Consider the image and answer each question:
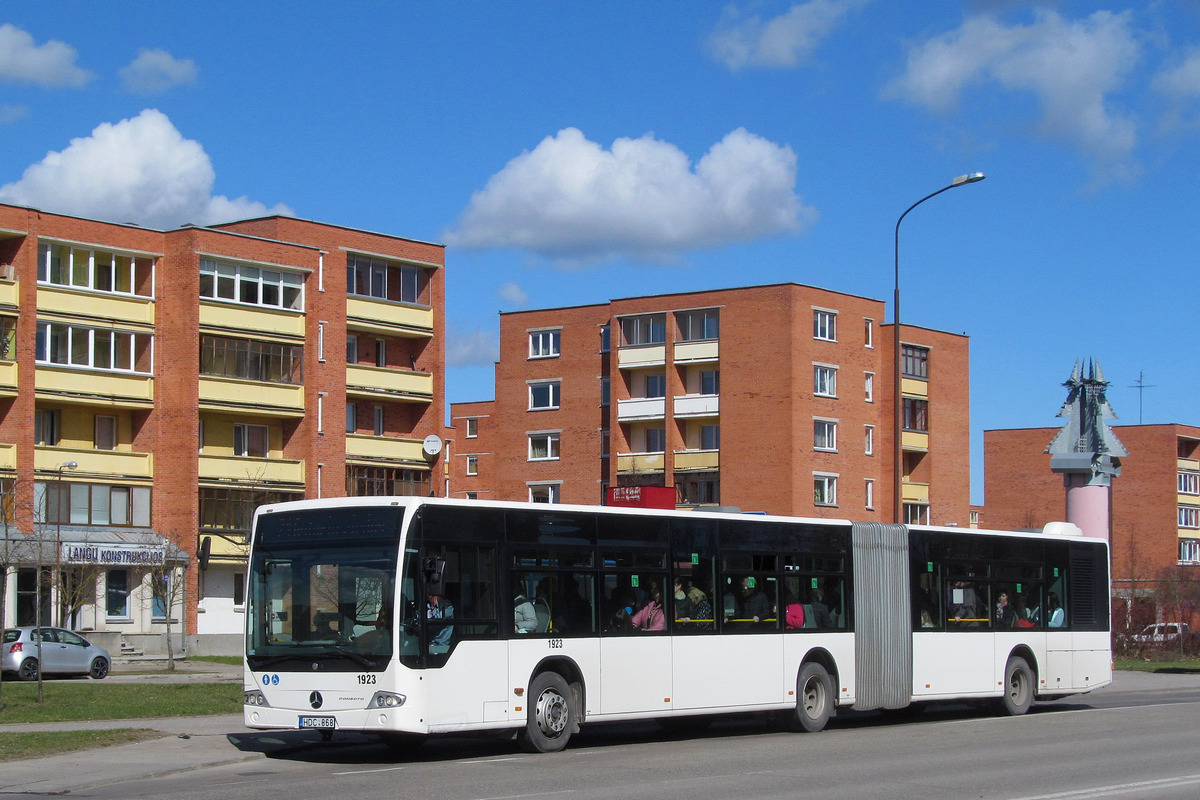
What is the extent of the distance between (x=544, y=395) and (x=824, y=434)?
1582 cm

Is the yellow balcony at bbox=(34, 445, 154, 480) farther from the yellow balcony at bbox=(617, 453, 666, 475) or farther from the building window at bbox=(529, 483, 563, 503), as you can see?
the building window at bbox=(529, 483, 563, 503)

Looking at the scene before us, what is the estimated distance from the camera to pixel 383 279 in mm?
60969

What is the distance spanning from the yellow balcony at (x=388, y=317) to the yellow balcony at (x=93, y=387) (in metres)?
8.98

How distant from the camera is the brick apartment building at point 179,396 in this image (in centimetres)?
5003

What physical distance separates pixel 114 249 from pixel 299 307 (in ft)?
24.7

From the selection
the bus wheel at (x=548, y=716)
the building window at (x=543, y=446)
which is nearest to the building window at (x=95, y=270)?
the building window at (x=543, y=446)

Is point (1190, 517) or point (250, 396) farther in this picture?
point (1190, 517)

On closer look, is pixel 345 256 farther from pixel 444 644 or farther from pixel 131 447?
pixel 444 644

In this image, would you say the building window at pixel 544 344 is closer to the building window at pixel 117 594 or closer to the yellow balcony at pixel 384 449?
the yellow balcony at pixel 384 449

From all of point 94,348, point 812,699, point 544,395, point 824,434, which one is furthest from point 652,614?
point 544,395

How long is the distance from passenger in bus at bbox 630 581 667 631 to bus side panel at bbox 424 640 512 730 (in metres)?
2.50

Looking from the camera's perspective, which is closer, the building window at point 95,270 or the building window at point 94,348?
the building window at point 94,348

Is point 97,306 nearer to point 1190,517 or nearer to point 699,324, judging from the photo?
point 699,324

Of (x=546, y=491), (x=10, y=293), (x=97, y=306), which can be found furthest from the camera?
(x=546, y=491)
